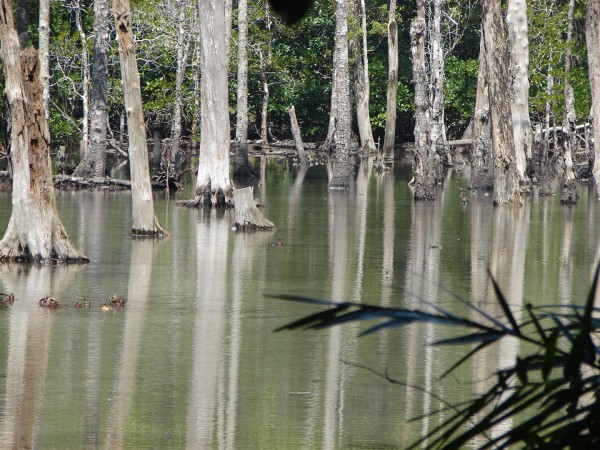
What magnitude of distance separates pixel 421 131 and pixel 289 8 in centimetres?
2673

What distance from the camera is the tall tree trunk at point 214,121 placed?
954 inches

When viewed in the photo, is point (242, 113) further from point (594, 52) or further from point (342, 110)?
point (594, 52)

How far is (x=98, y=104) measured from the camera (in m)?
30.4

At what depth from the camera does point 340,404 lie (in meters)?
8.61

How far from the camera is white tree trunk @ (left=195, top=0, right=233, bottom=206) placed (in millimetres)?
24234

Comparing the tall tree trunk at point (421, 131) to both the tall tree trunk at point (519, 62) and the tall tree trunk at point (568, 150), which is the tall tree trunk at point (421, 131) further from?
the tall tree trunk at point (568, 150)

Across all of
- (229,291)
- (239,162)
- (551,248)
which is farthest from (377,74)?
(229,291)

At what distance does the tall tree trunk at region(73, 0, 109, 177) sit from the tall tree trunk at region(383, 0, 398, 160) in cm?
1855

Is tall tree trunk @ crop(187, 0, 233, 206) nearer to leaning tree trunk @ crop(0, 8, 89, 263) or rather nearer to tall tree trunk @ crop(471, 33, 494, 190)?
tall tree trunk @ crop(471, 33, 494, 190)

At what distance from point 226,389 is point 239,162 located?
86.9 ft

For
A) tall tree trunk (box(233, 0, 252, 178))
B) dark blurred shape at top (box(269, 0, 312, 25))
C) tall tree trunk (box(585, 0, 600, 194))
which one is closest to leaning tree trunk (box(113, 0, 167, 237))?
tall tree trunk (box(585, 0, 600, 194))

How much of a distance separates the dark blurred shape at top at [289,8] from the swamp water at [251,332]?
3.81 feet

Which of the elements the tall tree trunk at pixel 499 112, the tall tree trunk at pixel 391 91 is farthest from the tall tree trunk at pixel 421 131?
the tall tree trunk at pixel 391 91

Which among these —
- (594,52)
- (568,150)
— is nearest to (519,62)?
(568,150)
